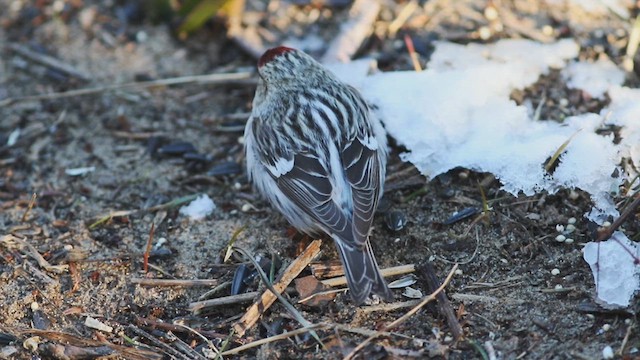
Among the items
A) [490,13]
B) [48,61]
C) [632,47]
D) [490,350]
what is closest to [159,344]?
[490,350]

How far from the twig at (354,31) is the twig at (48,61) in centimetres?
192

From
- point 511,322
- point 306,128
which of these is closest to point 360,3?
point 306,128

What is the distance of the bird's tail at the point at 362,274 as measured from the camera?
419 cm

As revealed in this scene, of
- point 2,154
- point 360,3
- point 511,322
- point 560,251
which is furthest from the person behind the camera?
point 360,3

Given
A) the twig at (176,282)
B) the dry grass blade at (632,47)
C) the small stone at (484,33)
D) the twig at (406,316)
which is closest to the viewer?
the twig at (406,316)

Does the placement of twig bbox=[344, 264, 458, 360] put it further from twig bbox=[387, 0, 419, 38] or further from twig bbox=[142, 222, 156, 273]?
twig bbox=[387, 0, 419, 38]

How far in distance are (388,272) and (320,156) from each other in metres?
0.78

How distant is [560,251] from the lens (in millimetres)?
4527

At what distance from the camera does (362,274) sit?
4246 millimetres

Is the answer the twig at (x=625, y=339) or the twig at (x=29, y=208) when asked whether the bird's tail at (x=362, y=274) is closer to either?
the twig at (x=625, y=339)

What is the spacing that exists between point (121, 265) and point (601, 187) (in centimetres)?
276

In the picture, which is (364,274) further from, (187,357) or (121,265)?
(121,265)

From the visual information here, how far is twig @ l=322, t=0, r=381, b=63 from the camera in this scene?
6117 mm

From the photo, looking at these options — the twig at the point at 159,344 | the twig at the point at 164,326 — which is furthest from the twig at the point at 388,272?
the twig at the point at 159,344
